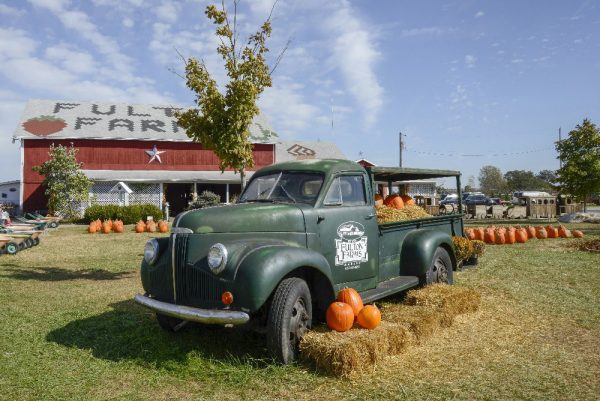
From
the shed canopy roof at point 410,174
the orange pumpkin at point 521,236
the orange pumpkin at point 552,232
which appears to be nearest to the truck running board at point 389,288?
the shed canopy roof at point 410,174

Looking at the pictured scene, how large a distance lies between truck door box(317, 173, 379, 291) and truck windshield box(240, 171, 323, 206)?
19 centimetres

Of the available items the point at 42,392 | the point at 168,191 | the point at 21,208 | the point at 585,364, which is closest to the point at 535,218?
the point at 168,191

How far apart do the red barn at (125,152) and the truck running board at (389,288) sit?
26206 millimetres

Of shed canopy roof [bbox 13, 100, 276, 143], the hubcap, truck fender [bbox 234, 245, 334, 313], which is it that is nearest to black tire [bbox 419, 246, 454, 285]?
the hubcap

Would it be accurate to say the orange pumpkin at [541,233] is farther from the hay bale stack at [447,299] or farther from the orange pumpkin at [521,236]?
the hay bale stack at [447,299]

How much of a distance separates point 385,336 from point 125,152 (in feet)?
104

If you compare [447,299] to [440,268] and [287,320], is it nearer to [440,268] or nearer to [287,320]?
[440,268]

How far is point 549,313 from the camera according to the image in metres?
6.72

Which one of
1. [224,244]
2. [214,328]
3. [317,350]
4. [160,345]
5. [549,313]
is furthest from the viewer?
[549,313]

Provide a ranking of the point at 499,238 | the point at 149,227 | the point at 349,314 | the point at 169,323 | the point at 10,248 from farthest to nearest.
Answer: the point at 149,227, the point at 499,238, the point at 10,248, the point at 169,323, the point at 349,314

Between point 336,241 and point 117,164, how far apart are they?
3064 centimetres

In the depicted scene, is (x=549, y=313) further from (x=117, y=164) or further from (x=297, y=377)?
(x=117, y=164)

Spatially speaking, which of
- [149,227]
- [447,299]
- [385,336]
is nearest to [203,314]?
[385,336]

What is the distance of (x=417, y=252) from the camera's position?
6746 mm
